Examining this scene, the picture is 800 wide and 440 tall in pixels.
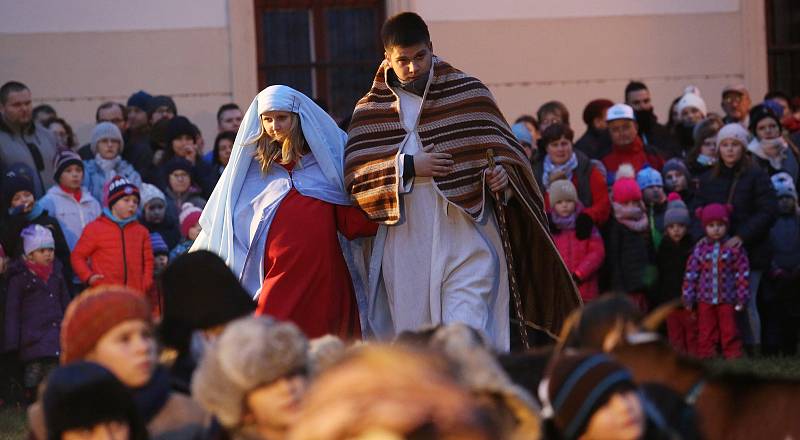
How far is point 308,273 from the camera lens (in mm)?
8031

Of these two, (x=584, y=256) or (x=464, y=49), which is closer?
(x=584, y=256)

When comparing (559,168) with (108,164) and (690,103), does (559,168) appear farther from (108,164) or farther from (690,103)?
(108,164)

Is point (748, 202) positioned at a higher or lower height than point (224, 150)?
lower

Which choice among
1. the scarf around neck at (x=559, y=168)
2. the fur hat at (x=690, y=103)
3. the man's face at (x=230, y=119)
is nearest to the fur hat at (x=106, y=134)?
the man's face at (x=230, y=119)

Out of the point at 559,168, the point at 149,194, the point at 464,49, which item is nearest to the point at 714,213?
the point at 559,168

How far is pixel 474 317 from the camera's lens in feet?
27.0

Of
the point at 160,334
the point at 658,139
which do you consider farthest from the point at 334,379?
the point at 658,139

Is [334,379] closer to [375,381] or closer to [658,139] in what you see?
[375,381]

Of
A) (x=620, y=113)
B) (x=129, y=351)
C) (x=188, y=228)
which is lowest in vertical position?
(x=129, y=351)

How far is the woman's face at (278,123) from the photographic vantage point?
8078 mm

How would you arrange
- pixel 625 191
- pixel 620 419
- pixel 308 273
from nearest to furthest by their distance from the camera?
pixel 620 419 → pixel 308 273 → pixel 625 191

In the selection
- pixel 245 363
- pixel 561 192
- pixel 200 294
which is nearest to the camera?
pixel 245 363

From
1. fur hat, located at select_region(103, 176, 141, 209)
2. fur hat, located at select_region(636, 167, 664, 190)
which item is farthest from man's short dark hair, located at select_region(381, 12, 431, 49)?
fur hat, located at select_region(636, 167, 664, 190)

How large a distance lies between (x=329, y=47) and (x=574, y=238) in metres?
5.56
